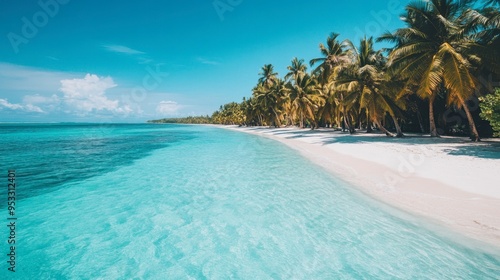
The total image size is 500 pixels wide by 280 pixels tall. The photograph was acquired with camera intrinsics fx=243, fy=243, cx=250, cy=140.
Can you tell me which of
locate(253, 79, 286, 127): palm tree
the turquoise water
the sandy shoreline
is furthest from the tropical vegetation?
locate(253, 79, 286, 127): palm tree

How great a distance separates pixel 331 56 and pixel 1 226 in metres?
30.7

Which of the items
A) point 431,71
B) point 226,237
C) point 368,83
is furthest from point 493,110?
point 226,237

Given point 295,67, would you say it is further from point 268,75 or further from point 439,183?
point 439,183

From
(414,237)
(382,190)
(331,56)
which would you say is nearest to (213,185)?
(382,190)

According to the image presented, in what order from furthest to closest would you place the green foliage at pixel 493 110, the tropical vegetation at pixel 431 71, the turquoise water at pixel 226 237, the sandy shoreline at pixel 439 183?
the tropical vegetation at pixel 431 71
the green foliage at pixel 493 110
the sandy shoreline at pixel 439 183
the turquoise water at pixel 226 237

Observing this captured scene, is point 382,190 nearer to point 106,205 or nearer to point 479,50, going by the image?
point 106,205

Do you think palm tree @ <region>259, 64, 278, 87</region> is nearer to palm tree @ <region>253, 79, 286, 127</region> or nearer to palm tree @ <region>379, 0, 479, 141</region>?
palm tree @ <region>253, 79, 286, 127</region>

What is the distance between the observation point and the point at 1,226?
6.73 m

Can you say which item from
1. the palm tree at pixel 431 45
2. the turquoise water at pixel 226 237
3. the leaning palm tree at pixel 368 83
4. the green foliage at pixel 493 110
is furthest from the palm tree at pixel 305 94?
the turquoise water at pixel 226 237

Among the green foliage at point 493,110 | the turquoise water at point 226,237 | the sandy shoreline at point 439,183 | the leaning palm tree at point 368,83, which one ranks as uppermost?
the leaning palm tree at point 368,83

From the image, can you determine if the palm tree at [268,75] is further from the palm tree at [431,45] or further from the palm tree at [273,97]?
the palm tree at [431,45]

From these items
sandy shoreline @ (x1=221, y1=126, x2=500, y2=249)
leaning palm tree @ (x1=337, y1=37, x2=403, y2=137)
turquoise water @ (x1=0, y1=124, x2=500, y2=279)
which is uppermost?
leaning palm tree @ (x1=337, y1=37, x2=403, y2=137)

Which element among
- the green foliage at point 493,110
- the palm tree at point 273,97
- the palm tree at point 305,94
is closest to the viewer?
the green foliage at point 493,110

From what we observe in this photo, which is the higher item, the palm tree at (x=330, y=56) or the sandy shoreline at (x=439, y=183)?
the palm tree at (x=330, y=56)
